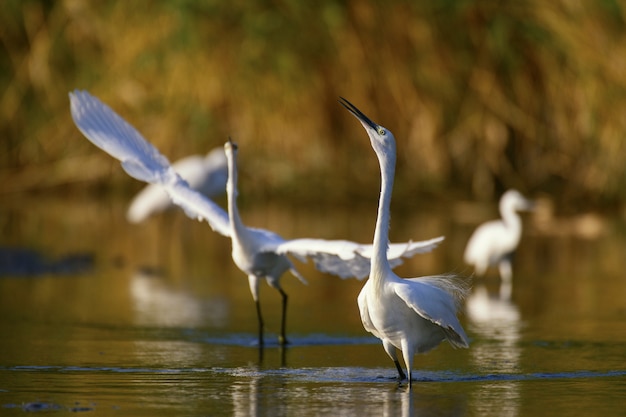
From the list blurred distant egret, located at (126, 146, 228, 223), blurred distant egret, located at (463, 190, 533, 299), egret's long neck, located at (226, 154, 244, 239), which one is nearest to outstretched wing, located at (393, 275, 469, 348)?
egret's long neck, located at (226, 154, 244, 239)

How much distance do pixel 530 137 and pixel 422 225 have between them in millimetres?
3189

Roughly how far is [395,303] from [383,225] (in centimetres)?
45

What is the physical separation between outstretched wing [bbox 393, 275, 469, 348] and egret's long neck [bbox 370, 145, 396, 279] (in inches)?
5.1

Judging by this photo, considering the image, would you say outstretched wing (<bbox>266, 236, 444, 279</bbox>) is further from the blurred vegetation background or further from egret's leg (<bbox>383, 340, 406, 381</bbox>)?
the blurred vegetation background

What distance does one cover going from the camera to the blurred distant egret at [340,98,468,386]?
7.23 m

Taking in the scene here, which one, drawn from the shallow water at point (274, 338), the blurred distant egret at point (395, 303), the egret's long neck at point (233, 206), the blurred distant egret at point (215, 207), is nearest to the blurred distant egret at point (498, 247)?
the shallow water at point (274, 338)

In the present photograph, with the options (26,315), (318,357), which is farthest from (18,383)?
(26,315)

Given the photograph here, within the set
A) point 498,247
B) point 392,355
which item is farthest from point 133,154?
point 498,247

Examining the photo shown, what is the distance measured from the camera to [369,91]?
20500mm

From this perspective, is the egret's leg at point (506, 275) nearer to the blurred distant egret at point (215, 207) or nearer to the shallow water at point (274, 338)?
the shallow water at point (274, 338)

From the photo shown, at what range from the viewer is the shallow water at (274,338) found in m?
6.82

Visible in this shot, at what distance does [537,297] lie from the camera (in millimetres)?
11773

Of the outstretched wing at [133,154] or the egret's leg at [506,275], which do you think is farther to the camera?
the egret's leg at [506,275]

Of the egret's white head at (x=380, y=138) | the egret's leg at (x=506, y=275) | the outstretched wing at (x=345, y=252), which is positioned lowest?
the outstretched wing at (x=345, y=252)
